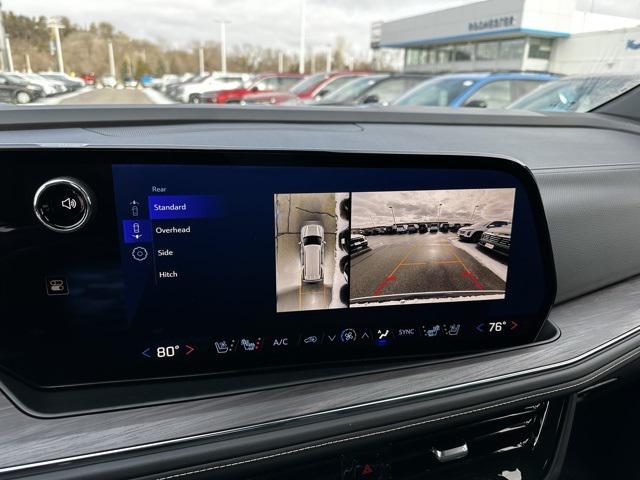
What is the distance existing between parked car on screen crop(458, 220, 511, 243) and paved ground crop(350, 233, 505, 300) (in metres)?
0.03

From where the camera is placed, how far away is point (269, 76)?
629 inches

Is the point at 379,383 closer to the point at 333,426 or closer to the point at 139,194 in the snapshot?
the point at 333,426

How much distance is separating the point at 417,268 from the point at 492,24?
34664 mm

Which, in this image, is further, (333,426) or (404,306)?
(404,306)

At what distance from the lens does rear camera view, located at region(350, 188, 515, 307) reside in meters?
1.30

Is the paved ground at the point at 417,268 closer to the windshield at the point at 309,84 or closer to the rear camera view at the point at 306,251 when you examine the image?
the rear camera view at the point at 306,251

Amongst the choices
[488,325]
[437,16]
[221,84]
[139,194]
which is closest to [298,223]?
[139,194]

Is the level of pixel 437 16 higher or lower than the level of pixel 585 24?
higher

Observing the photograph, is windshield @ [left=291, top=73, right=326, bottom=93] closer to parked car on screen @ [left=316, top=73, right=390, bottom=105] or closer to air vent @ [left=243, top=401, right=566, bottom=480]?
parked car on screen @ [left=316, top=73, right=390, bottom=105]

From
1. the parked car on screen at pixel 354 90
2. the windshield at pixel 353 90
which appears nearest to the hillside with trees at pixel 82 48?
the parked car on screen at pixel 354 90

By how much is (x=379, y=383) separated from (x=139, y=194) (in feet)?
2.68

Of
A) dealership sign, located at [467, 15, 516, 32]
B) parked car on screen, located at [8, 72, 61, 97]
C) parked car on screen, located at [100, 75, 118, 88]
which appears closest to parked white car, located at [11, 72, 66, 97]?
parked car on screen, located at [8, 72, 61, 97]

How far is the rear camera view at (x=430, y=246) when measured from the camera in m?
1.30

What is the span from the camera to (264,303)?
127 cm
